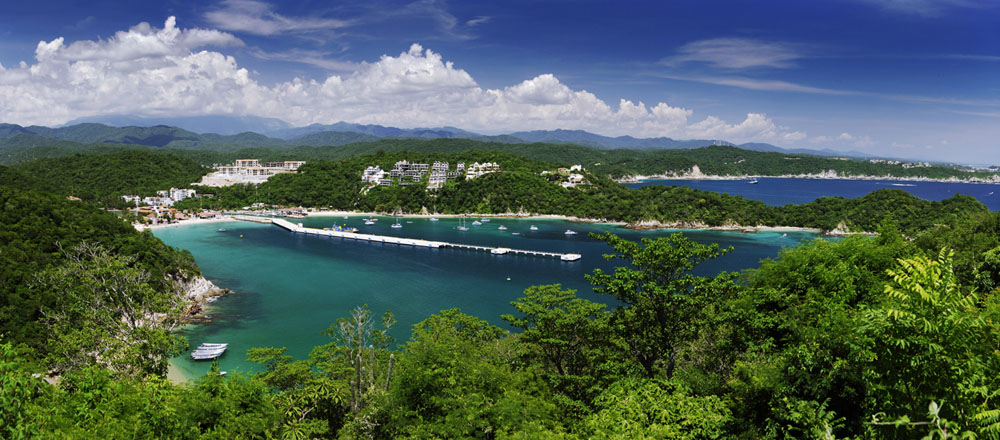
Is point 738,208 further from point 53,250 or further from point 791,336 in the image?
point 53,250

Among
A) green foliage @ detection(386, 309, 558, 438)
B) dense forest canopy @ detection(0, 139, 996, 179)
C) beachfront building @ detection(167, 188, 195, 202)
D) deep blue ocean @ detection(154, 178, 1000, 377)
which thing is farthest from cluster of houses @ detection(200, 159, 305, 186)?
green foliage @ detection(386, 309, 558, 438)

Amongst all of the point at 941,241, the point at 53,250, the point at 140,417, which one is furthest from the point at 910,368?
the point at 53,250

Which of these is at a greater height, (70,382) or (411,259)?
(70,382)

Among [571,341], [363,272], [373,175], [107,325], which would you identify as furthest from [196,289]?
[373,175]

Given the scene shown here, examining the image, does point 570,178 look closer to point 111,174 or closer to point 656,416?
point 111,174

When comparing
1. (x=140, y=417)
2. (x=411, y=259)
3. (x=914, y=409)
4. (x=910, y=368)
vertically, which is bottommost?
(x=411, y=259)

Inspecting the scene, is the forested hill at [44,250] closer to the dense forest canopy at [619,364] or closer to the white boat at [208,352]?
the dense forest canopy at [619,364]

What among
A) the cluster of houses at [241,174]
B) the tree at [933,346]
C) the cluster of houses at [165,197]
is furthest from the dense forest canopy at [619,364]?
the cluster of houses at [241,174]
